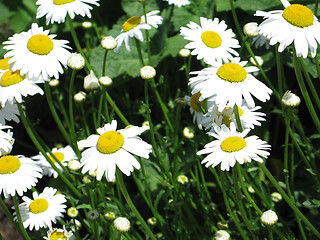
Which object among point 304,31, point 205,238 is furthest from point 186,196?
point 304,31

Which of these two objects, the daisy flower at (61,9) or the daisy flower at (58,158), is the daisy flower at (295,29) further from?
the daisy flower at (58,158)

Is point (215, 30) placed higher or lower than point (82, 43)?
higher

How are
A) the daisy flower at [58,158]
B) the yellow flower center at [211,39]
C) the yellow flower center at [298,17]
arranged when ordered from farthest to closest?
the daisy flower at [58,158], the yellow flower center at [211,39], the yellow flower center at [298,17]

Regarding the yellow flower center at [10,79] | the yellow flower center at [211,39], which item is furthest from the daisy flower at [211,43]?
the yellow flower center at [10,79]

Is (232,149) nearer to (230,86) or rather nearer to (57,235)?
(230,86)

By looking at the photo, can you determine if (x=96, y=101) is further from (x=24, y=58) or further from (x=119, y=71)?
(x=24, y=58)

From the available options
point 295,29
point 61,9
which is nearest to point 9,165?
point 61,9
